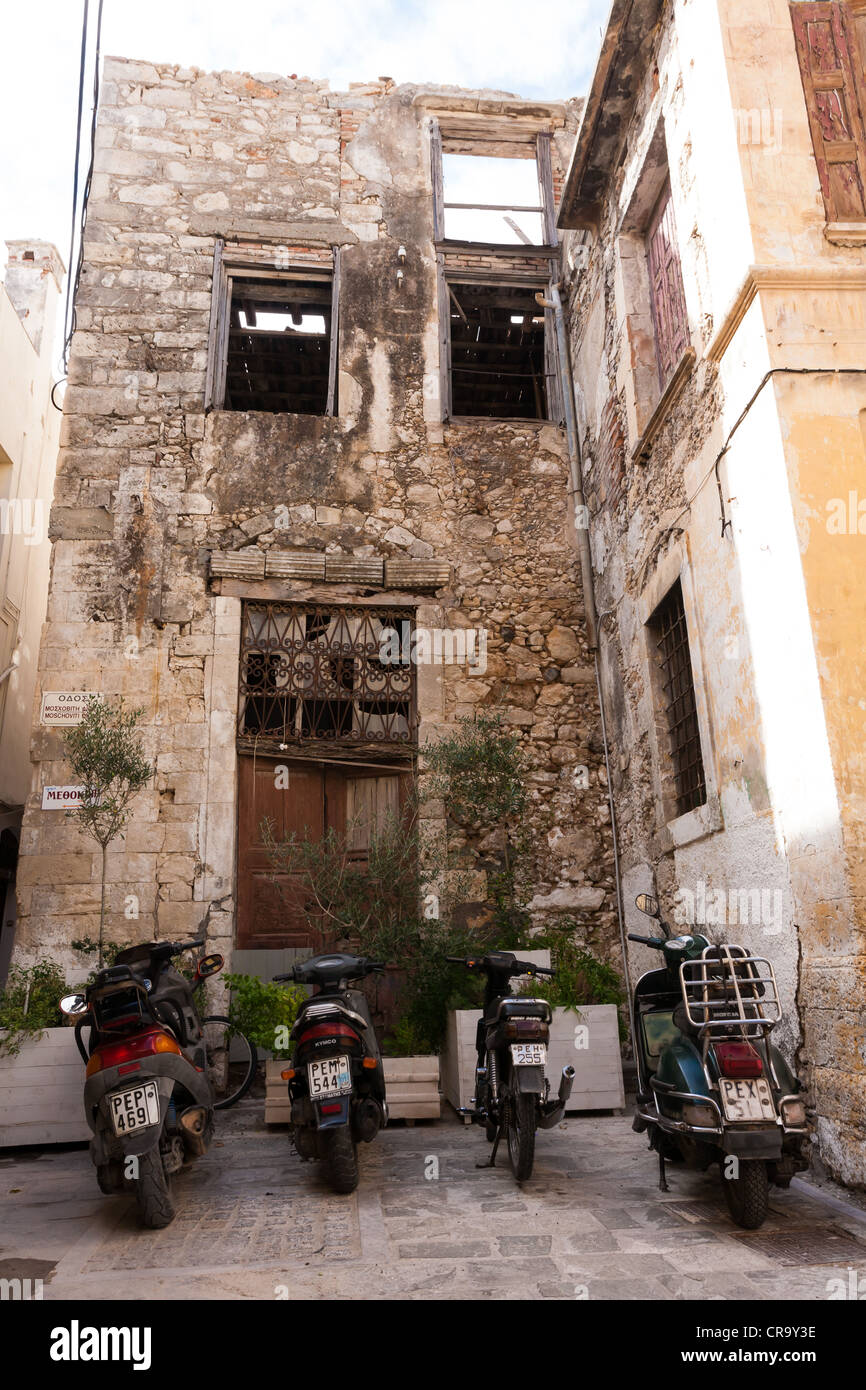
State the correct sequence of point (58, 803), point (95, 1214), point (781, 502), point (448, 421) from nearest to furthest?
point (95, 1214) → point (781, 502) → point (58, 803) → point (448, 421)

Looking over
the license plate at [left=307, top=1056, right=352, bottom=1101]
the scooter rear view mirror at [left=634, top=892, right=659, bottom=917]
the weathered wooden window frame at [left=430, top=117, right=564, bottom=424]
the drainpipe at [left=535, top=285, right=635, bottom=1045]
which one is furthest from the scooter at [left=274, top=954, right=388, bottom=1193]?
the weathered wooden window frame at [left=430, top=117, right=564, bottom=424]

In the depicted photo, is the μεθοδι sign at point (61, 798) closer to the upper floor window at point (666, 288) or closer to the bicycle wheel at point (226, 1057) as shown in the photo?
the bicycle wheel at point (226, 1057)

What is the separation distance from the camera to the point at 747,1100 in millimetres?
3248

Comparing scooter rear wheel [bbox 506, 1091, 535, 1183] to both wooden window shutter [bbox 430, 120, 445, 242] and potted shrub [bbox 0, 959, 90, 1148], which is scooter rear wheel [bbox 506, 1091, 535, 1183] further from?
wooden window shutter [bbox 430, 120, 445, 242]

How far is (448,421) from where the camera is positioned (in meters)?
8.35

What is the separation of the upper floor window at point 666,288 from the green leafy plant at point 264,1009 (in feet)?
15.3

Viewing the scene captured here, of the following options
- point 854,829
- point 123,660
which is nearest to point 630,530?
point 854,829

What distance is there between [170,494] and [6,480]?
3.04 metres

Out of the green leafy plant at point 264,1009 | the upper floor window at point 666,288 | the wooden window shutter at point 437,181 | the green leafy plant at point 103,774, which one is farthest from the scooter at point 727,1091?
the wooden window shutter at point 437,181

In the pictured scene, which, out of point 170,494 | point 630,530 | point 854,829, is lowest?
point 854,829

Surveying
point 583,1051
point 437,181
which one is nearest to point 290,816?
point 583,1051

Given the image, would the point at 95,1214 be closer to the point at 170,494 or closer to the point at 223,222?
the point at 170,494

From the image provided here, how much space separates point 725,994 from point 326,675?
15.0 feet
